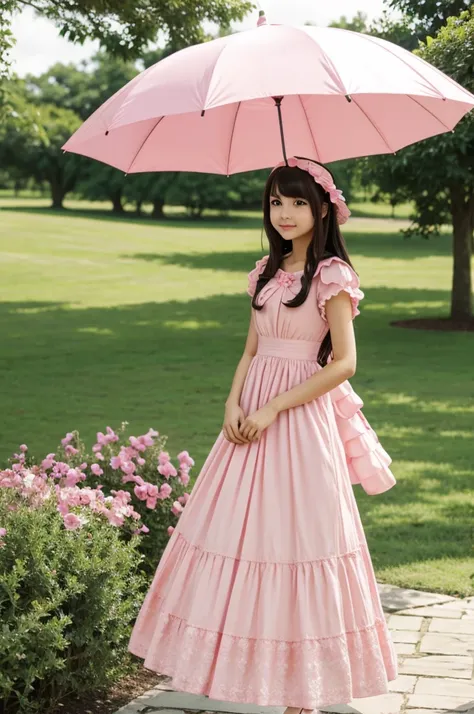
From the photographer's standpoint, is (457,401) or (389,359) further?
(389,359)

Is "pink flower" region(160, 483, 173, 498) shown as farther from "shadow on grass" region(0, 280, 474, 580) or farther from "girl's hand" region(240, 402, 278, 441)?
"shadow on grass" region(0, 280, 474, 580)

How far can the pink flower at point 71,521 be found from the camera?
163 inches

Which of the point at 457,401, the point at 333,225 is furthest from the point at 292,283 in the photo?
the point at 457,401

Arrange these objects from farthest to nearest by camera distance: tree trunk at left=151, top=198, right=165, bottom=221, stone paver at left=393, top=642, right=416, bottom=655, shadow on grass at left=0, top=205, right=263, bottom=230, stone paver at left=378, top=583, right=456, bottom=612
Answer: tree trunk at left=151, top=198, right=165, bottom=221 → shadow on grass at left=0, top=205, right=263, bottom=230 → stone paver at left=378, top=583, right=456, bottom=612 → stone paver at left=393, top=642, right=416, bottom=655

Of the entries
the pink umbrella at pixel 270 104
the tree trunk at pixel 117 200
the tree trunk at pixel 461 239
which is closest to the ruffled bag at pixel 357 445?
the pink umbrella at pixel 270 104

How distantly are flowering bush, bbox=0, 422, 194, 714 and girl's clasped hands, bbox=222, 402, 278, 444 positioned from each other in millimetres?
751

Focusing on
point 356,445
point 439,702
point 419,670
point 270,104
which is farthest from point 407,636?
point 270,104

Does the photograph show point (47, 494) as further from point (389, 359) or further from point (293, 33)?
point (389, 359)

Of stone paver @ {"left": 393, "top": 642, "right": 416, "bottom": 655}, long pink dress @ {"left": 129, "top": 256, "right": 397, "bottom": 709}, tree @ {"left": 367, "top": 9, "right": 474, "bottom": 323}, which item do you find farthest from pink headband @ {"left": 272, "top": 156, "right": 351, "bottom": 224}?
tree @ {"left": 367, "top": 9, "right": 474, "bottom": 323}

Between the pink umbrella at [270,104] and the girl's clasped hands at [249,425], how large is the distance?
1033 mm

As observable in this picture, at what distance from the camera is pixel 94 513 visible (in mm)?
4426

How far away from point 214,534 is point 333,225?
3.98ft

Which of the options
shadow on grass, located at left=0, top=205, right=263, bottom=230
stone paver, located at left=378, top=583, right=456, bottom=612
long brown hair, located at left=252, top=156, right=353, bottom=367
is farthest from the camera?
shadow on grass, located at left=0, top=205, right=263, bottom=230

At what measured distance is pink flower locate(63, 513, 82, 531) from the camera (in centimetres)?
413
